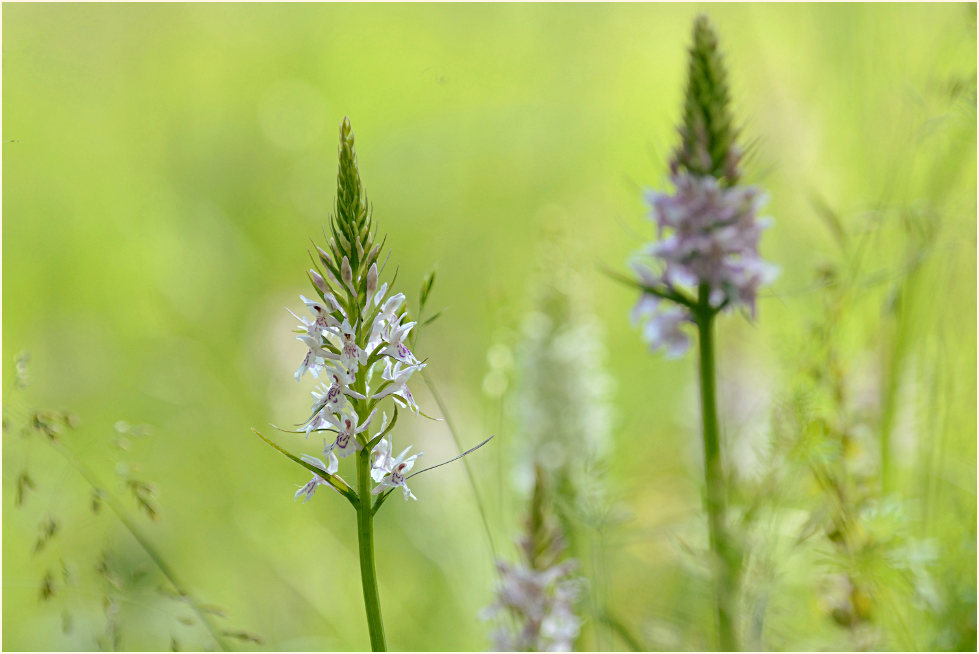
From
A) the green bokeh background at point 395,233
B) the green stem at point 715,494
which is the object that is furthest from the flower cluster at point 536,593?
the green bokeh background at point 395,233

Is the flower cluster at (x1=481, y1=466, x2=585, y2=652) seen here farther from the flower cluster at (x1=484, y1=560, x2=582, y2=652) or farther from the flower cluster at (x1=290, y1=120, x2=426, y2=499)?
the flower cluster at (x1=290, y1=120, x2=426, y2=499)

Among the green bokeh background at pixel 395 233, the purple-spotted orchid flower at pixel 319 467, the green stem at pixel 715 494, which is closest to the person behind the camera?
the purple-spotted orchid flower at pixel 319 467

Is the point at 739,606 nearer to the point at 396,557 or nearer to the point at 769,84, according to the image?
the point at 396,557

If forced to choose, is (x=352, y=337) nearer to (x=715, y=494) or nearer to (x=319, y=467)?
(x=319, y=467)

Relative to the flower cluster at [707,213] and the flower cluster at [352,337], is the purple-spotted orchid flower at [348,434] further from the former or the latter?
the flower cluster at [707,213]

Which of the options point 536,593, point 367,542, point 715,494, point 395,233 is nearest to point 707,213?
point 715,494

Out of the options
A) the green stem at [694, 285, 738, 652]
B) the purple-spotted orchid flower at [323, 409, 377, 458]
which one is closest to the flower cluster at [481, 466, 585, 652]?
the green stem at [694, 285, 738, 652]

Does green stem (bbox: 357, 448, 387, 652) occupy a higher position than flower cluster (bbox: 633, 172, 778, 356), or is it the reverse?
flower cluster (bbox: 633, 172, 778, 356)
